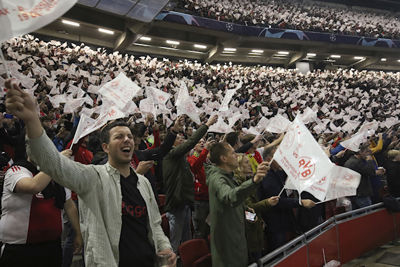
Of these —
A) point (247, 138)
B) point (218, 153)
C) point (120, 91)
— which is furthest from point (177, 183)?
point (247, 138)

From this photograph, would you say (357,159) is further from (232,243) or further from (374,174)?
(232,243)

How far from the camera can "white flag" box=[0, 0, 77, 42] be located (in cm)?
132

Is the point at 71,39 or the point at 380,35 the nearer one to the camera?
the point at 71,39

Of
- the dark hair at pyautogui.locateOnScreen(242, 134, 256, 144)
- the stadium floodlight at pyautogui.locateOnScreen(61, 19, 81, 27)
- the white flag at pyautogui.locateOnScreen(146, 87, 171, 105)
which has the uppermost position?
the stadium floodlight at pyautogui.locateOnScreen(61, 19, 81, 27)

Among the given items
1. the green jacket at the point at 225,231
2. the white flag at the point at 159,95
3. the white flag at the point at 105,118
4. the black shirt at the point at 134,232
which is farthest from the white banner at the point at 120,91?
the black shirt at the point at 134,232

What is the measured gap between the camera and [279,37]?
23.2 m

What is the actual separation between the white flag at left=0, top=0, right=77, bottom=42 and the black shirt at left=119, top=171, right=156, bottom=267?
0.87 metres

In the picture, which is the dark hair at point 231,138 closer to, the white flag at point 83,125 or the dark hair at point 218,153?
the dark hair at point 218,153

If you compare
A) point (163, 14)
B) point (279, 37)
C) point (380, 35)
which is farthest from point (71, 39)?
point (380, 35)

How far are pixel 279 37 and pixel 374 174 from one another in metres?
19.8

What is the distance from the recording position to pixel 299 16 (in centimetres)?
2706

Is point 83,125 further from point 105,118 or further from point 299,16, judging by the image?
point 299,16

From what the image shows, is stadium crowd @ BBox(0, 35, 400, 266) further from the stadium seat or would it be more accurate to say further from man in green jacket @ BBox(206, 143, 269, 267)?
the stadium seat

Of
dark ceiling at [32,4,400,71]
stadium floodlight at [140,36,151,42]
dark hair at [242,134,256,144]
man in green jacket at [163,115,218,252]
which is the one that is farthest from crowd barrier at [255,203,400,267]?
stadium floodlight at [140,36,151,42]
